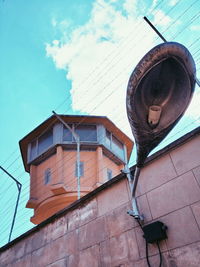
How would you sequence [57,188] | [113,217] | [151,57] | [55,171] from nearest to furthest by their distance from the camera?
[151,57]
[113,217]
[57,188]
[55,171]

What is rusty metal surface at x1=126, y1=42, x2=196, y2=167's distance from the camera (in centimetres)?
130

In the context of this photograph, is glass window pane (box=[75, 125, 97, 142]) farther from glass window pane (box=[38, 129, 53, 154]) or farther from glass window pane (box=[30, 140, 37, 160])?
glass window pane (box=[30, 140, 37, 160])

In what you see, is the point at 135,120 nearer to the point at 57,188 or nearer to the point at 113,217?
the point at 113,217

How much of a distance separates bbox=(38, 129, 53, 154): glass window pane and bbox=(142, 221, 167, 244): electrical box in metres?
7.06

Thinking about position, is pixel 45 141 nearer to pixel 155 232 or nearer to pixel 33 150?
pixel 33 150

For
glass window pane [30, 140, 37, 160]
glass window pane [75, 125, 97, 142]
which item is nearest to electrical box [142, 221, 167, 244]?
glass window pane [75, 125, 97, 142]

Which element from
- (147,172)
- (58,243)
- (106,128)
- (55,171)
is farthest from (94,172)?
(147,172)

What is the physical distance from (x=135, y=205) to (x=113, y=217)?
15.0 inches

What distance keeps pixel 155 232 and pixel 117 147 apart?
767cm

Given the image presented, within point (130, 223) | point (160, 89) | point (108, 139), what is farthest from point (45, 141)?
point (160, 89)

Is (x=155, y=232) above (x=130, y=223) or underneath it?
underneath

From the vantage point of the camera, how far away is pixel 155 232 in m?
1.93

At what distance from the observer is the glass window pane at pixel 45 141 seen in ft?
28.8

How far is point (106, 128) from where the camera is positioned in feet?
30.8
